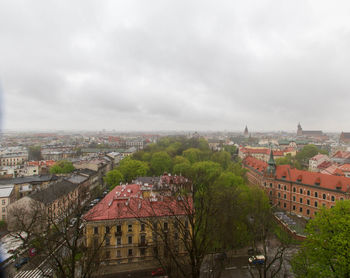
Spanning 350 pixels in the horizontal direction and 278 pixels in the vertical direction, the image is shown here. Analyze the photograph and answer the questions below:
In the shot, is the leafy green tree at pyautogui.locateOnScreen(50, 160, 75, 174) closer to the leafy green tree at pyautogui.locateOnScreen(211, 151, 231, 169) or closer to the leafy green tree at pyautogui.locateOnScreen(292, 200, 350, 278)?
the leafy green tree at pyautogui.locateOnScreen(211, 151, 231, 169)

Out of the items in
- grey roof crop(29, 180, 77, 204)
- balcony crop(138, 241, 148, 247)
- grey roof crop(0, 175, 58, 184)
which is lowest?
balcony crop(138, 241, 148, 247)

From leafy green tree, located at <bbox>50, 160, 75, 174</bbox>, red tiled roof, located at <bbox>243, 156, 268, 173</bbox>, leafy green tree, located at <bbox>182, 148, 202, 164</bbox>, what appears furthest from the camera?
leafy green tree, located at <bbox>182, 148, 202, 164</bbox>

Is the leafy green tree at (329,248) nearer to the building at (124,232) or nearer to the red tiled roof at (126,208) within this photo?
the red tiled roof at (126,208)

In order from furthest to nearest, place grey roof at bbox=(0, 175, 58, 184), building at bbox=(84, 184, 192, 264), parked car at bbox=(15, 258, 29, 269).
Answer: grey roof at bbox=(0, 175, 58, 184), building at bbox=(84, 184, 192, 264), parked car at bbox=(15, 258, 29, 269)

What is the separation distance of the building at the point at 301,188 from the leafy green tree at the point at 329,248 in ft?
52.7

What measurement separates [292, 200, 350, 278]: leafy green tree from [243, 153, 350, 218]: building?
52.7 feet

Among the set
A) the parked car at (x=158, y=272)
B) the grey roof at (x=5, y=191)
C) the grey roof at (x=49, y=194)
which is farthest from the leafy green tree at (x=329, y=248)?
the grey roof at (x=5, y=191)

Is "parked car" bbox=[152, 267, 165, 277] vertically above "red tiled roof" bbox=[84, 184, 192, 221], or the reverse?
"red tiled roof" bbox=[84, 184, 192, 221]

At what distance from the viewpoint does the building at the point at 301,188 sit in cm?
2980

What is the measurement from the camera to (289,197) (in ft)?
114

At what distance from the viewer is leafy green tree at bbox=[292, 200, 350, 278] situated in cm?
1245

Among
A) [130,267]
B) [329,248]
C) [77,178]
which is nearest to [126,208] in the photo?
[130,267]

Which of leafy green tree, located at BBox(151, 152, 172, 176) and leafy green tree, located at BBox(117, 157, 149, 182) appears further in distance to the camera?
leafy green tree, located at BBox(151, 152, 172, 176)

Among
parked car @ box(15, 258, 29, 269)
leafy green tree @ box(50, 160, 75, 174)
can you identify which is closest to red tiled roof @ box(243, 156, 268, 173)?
parked car @ box(15, 258, 29, 269)
